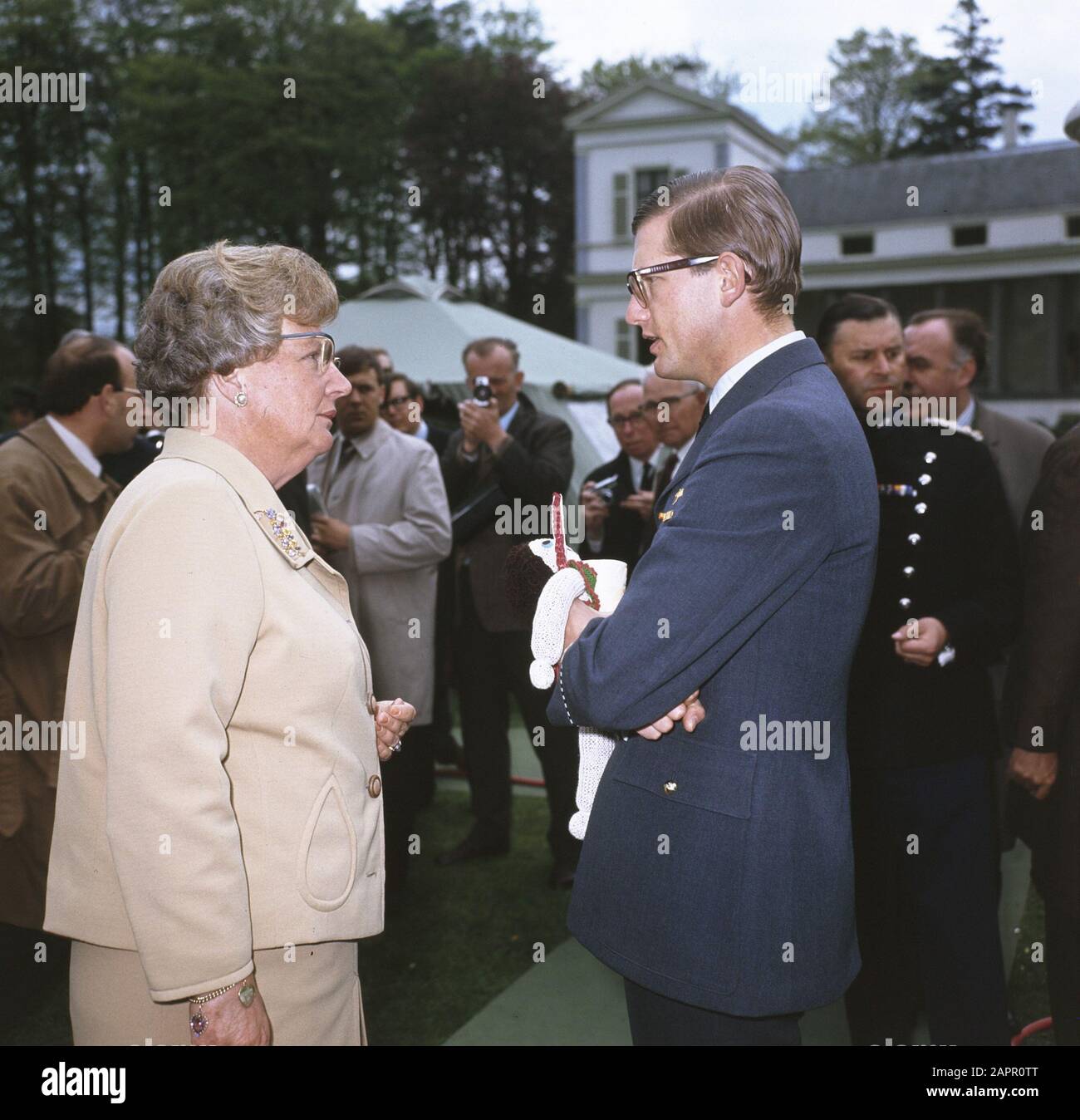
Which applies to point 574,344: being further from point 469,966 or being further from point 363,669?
point 363,669

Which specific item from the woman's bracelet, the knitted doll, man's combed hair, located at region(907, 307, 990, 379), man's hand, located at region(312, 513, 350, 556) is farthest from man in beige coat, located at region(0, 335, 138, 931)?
man's combed hair, located at region(907, 307, 990, 379)

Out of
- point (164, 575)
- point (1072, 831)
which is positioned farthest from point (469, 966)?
point (164, 575)

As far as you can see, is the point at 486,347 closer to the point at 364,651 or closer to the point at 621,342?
the point at 364,651

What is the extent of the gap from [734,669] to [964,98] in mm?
47968

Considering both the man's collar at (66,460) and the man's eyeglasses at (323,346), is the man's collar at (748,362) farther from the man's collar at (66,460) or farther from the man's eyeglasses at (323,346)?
the man's collar at (66,460)

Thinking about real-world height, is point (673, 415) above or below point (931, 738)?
above

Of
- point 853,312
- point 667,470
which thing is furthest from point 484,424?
point 853,312

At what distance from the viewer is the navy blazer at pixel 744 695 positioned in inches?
68.6

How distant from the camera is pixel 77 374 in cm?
381

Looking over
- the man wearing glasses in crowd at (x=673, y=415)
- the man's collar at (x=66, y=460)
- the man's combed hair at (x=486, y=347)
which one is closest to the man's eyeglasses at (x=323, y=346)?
the man's collar at (x=66, y=460)

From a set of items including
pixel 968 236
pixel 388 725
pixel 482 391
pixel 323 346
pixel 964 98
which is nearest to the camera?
pixel 323 346

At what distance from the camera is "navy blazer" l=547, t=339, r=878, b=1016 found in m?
1.74

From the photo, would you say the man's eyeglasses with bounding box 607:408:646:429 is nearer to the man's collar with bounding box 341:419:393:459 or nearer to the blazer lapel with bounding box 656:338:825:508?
the man's collar with bounding box 341:419:393:459
